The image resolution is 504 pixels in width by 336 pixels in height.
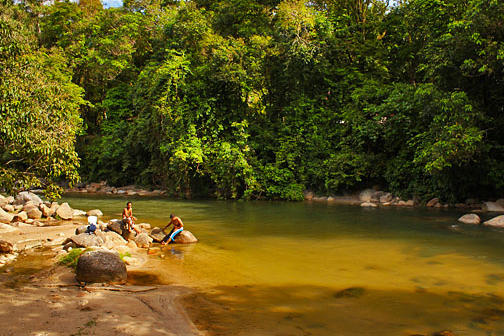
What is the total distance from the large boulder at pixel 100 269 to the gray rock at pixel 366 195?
1690cm

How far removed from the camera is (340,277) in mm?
7461

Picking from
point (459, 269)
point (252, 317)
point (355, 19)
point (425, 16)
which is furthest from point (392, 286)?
point (355, 19)

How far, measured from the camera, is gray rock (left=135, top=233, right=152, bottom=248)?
1028cm

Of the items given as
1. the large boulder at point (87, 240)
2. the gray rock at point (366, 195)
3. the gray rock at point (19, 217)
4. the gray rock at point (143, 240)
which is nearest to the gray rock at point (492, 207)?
the gray rock at point (366, 195)

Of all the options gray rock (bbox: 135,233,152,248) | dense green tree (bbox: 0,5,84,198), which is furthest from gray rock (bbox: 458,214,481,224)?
dense green tree (bbox: 0,5,84,198)

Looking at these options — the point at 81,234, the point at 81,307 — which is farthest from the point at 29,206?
the point at 81,307

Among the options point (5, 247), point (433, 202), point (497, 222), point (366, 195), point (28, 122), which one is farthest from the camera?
point (366, 195)

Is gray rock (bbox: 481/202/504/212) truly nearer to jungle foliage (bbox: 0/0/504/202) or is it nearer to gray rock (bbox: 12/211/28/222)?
jungle foliage (bbox: 0/0/504/202)

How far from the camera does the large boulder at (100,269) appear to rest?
6762 millimetres

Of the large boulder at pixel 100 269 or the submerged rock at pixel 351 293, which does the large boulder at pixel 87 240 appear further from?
the submerged rock at pixel 351 293

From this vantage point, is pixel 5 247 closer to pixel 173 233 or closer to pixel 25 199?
pixel 173 233

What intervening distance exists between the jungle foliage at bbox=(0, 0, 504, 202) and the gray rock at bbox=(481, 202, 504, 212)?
94 centimetres

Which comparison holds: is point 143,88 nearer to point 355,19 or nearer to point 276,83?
point 276,83

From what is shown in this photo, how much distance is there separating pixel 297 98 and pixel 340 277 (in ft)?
62.9
